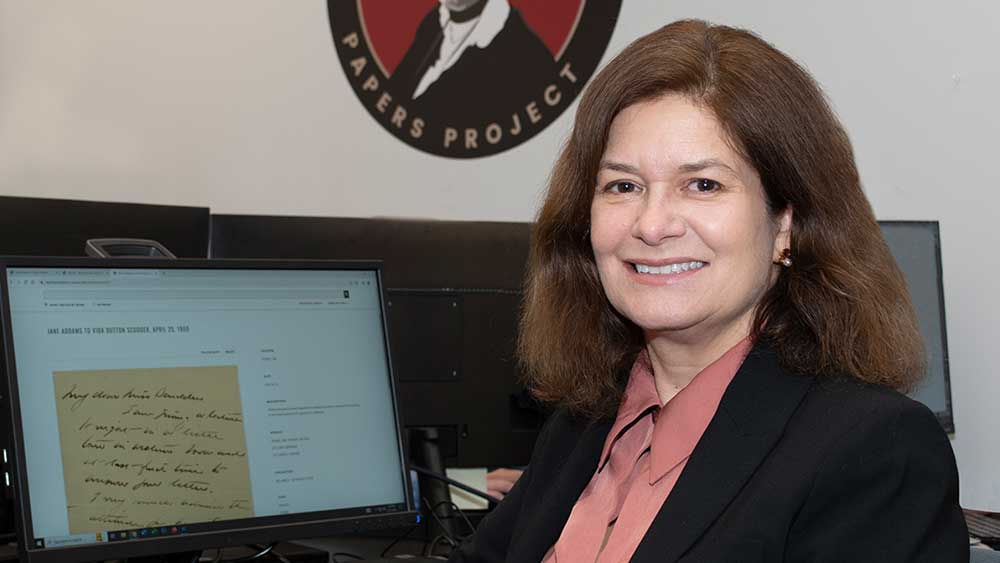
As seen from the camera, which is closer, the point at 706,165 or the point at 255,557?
the point at 706,165

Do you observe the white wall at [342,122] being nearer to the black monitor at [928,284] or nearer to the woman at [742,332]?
the black monitor at [928,284]

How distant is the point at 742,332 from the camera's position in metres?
1.34

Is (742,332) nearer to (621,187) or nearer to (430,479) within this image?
(621,187)

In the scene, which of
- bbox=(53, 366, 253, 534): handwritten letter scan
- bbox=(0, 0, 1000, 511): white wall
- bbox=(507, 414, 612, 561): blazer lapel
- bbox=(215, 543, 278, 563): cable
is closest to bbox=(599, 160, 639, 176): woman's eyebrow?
bbox=(507, 414, 612, 561): blazer lapel

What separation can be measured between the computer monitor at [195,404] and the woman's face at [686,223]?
0.41m

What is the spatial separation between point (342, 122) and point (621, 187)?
2.17 meters

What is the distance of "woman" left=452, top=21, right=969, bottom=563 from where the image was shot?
1.11 metres

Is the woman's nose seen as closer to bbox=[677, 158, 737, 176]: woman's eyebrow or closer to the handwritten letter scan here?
bbox=[677, 158, 737, 176]: woman's eyebrow

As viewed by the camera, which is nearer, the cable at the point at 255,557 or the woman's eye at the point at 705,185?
the woman's eye at the point at 705,185

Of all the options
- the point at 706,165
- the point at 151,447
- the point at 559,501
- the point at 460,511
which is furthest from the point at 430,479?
the point at 706,165

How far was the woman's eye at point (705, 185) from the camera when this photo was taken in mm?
1269

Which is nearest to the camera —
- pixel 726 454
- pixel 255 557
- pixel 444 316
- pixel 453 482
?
pixel 726 454

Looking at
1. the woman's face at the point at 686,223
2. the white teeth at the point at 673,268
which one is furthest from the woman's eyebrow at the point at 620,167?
the white teeth at the point at 673,268

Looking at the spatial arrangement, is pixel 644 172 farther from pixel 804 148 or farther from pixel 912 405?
pixel 912 405
